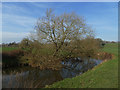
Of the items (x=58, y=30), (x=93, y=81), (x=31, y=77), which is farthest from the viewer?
(x=58, y=30)

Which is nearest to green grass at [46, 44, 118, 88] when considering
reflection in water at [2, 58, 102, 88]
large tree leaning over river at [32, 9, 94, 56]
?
reflection in water at [2, 58, 102, 88]

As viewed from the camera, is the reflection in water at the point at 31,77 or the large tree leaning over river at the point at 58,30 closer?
the reflection in water at the point at 31,77

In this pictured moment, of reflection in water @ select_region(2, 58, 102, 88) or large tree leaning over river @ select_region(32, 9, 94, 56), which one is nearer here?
reflection in water @ select_region(2, 58, 102, 88)

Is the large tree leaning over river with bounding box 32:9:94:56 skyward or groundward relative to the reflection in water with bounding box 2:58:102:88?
skyward

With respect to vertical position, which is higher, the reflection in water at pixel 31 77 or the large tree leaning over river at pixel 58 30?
the large tree leaning over river at pixel 58 30

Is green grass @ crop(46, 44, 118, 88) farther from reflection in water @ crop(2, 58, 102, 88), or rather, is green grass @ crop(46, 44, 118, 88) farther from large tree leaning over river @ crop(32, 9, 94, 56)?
large tree leaning over river @ crop(32, 9, 94, 56)

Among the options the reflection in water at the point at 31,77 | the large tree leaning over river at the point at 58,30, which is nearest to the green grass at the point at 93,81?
the reflection in water at the point at 31,77

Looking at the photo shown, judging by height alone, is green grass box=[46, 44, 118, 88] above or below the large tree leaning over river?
below

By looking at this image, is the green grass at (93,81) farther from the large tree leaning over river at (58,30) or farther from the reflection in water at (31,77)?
the large tree leaning over river at (58,30)

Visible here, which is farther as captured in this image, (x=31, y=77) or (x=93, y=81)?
(x=31, y=77)

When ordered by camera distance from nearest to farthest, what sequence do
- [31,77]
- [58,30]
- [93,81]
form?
1. [93,81]
2. [31,77]
3. [58,30]

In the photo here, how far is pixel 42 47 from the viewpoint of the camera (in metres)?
14.0

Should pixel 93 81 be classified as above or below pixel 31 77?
above

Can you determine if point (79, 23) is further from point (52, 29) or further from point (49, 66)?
point (49, 66)
